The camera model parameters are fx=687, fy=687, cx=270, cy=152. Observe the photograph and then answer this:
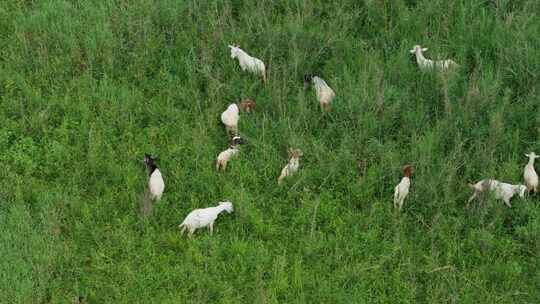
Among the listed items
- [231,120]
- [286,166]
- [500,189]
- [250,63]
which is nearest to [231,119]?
[231,120]

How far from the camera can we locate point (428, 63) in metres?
6.42

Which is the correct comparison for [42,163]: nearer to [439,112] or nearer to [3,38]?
[3,38]

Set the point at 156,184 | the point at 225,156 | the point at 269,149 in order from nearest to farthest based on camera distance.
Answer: the point at 156,184 → the point at 225,156 → the point at 269,149

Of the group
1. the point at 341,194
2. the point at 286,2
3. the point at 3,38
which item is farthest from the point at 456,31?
the point at 3,38

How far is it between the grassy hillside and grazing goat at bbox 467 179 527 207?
3.4 inches

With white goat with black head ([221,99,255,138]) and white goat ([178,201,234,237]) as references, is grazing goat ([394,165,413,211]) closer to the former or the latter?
white goat ([178,201,234,237])

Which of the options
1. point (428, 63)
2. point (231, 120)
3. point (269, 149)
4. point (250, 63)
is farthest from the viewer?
point (250, 63)

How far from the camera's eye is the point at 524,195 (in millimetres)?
5332

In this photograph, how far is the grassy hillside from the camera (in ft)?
16.0

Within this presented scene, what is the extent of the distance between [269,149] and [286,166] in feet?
1.01

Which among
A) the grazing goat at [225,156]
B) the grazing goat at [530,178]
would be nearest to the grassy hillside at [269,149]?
the grazing goat at [225,156]

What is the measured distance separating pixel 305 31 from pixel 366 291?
123 inches

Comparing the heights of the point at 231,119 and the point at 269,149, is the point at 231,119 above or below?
above

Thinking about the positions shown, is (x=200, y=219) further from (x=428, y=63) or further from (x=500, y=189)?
(x=428, y=63)
